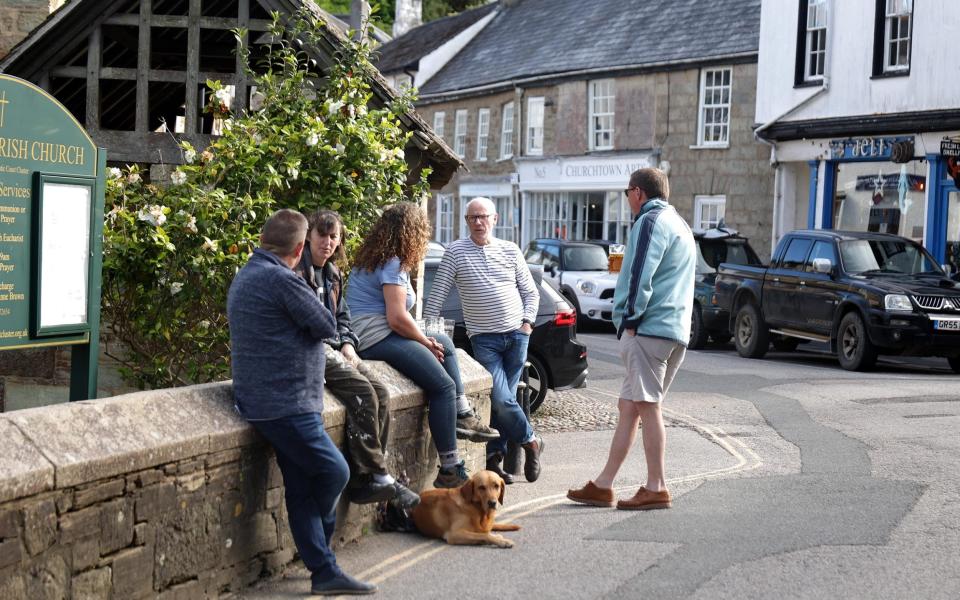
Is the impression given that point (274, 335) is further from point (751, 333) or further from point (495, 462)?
point (751, 333)

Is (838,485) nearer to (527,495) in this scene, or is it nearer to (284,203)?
(527,495)

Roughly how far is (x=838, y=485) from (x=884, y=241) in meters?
10.8

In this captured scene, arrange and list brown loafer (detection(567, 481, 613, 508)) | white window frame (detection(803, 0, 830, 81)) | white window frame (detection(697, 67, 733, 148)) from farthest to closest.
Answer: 1. white window frame (detection(697, 67, 733, 148))
2. white window frame (detection(803, 0, 830, 81))
3. brown loafer (detection(567, 481, 613, 508))

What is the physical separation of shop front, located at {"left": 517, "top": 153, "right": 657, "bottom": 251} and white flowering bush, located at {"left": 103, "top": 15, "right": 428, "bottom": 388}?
22.5m

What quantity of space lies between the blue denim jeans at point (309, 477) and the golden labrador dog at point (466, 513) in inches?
42.1

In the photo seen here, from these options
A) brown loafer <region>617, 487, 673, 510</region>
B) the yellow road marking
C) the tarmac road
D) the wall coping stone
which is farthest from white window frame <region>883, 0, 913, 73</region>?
the wall coping stone

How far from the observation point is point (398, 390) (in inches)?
293

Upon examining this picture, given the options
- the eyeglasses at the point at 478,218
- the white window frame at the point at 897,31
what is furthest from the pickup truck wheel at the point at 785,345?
the eyeglasses at the point at 478,218

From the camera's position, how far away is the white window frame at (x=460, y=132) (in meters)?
41.3

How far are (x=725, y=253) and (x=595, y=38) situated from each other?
13.7 metres

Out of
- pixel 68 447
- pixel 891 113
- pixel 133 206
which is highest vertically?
pixel 891 113

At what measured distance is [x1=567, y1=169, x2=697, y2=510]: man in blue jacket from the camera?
7.59 metres

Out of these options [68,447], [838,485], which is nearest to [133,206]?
[68,447]

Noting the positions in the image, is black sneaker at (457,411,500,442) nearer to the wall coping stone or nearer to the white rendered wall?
the wall coping stone
